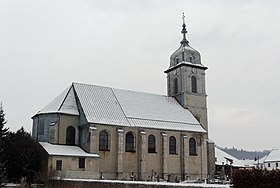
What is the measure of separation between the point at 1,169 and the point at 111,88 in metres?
22.0

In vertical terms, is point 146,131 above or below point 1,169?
above

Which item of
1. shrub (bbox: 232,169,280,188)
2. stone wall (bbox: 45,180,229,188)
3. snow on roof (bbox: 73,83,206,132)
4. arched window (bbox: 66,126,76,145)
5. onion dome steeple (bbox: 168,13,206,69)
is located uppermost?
onion dome steeple (bbox: 168,13,206,69)

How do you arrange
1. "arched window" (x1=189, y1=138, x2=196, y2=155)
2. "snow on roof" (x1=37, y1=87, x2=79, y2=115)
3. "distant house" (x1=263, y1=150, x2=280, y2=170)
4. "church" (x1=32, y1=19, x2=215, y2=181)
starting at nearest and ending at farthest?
"church" (x1=32, y1=19, x2=215, y2=181)
"snow on roof" (x1=37, y1=87, x2=79, y2=115)
"arched window" (x1=189, y1=138, x2=196, y2=155)
"distant house" (x1=263, y1=150, x2=280, y2=170)

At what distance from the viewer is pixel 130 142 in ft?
149

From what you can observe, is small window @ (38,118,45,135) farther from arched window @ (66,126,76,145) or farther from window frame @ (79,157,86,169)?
window frame @ (79,157,86,169)

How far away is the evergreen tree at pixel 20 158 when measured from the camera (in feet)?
116

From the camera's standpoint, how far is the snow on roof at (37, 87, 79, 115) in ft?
143

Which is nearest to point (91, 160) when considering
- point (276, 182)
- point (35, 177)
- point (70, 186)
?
point (35, 177)

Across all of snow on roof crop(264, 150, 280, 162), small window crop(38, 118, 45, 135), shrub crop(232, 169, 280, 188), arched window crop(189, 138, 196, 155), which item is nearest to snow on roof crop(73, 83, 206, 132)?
arched window crop(189, 138, 196, 155)

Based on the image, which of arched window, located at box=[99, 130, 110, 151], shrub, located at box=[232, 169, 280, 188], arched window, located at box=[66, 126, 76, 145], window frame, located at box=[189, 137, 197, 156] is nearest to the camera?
shrub, located at box=[232, 169, 280, 188]

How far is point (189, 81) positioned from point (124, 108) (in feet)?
41.5

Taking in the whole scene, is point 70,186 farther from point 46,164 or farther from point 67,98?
point 67,98

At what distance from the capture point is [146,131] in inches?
1820

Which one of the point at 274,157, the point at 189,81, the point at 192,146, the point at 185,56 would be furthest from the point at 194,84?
the point at 274,157
